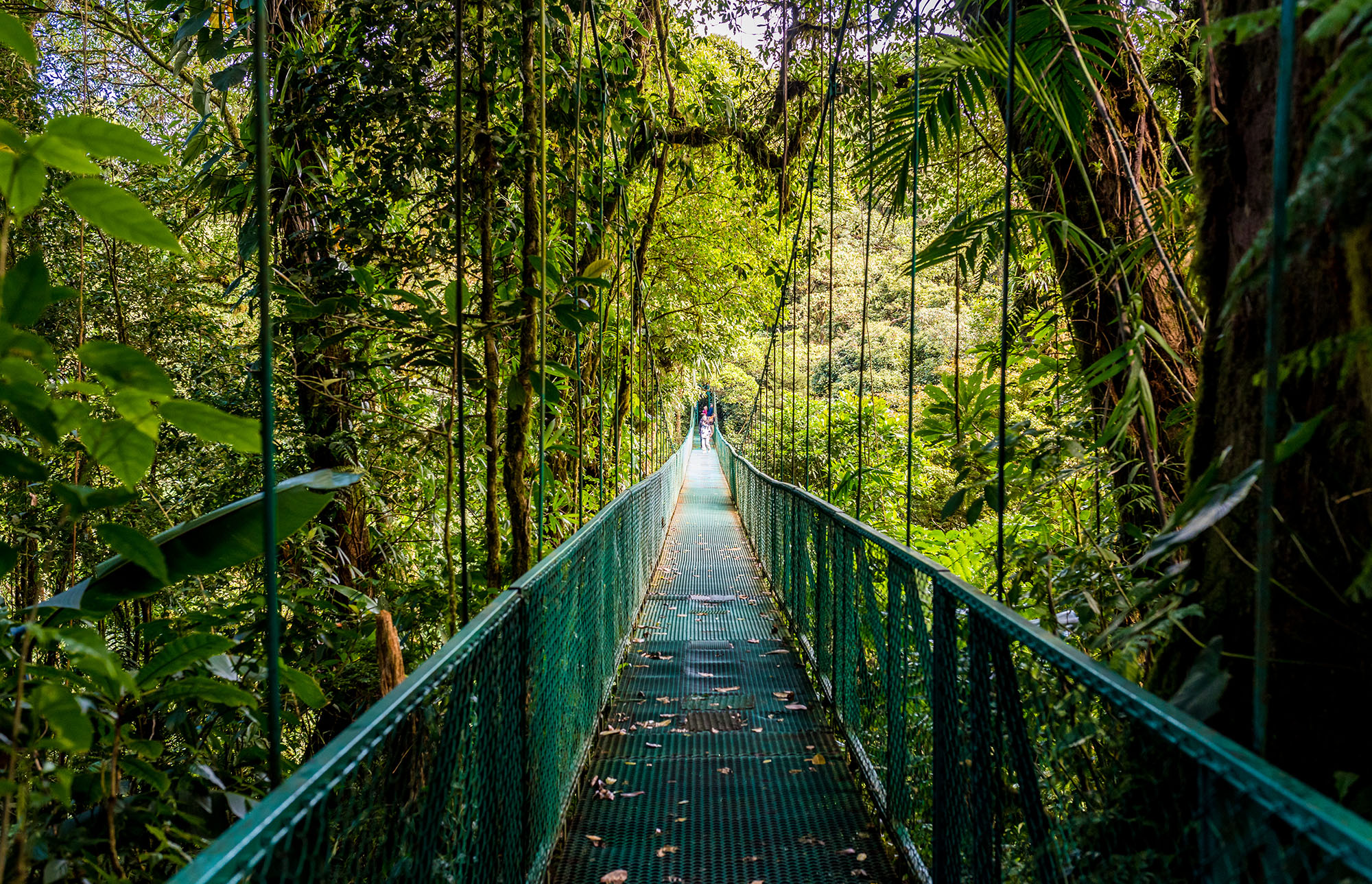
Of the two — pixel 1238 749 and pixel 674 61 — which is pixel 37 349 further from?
pixel 674 61

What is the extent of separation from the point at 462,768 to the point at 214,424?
0.71 metres

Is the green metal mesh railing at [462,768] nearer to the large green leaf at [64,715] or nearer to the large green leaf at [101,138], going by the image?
the large green leaf at [64,715]

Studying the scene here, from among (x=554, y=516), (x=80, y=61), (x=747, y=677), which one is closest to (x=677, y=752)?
(x=747, y=677)

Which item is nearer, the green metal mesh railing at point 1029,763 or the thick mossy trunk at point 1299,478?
the green metal mesh railing at point 1029,763

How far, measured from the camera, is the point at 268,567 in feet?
3.03

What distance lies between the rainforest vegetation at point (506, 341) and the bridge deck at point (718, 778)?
2.60ft

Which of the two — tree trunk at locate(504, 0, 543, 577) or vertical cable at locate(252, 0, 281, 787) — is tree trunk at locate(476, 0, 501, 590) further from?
vertical cable at locate(252, 0, 281, 787)

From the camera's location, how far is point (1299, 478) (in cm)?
93

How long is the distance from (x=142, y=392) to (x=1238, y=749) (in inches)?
43.1

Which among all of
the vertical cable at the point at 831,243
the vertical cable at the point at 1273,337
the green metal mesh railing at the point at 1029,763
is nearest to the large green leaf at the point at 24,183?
the vertical cable at the point at 1273,337

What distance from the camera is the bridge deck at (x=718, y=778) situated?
2154 mm

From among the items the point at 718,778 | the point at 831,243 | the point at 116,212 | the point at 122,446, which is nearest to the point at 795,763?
the point at 718,778

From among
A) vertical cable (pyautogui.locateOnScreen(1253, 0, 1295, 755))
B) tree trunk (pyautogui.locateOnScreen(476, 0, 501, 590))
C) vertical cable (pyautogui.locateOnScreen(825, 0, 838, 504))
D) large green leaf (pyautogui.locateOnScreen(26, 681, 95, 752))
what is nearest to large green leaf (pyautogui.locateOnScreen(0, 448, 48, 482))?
large green leaf (pyautogui.locateOnScreen(26, 681, 95, 752))

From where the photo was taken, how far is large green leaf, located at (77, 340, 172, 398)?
80 cm
